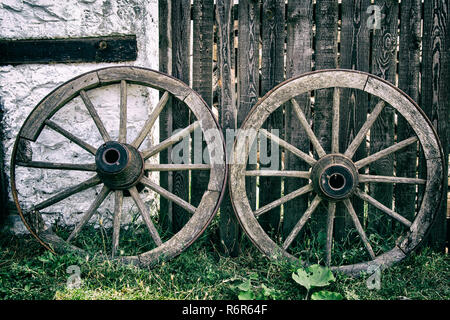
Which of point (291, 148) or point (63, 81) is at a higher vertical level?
point (63, 81)

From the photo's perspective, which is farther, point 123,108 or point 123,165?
point 123,108

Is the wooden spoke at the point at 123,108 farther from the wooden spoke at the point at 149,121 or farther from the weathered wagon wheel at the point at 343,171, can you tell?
the weathered wagon wheel at the point at 343,171

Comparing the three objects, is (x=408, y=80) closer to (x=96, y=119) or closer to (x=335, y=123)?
(x=335, y=123)

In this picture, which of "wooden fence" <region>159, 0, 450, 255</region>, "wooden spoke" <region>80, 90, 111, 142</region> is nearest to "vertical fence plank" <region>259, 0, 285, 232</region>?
"wooden fence" <region>159, 0, 450, 255</region>

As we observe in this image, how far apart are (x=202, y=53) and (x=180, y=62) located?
0.60ft

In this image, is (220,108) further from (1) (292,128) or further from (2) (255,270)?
(2) (255,270)

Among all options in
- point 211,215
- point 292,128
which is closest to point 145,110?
point 211,215

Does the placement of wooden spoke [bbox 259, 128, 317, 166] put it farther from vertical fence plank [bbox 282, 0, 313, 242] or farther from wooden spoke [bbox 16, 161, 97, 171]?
wooden spoke [bbox 16, 161, 97, 171]

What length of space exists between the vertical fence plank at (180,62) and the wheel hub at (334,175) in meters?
1.00

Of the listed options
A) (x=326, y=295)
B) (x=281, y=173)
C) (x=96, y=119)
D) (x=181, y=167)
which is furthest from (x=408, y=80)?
(x=96, y=119)

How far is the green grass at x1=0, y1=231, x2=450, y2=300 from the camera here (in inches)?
72.4

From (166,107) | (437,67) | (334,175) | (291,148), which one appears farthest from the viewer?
(166,107)

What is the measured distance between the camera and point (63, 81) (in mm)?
2406

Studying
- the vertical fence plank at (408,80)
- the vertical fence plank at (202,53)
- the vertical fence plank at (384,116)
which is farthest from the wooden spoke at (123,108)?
the vertical fence plank at (408,80)
